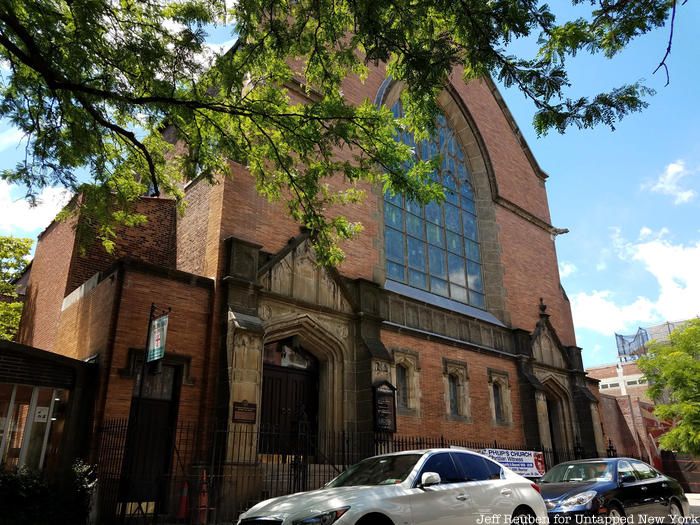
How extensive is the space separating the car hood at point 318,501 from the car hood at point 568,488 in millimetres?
3922

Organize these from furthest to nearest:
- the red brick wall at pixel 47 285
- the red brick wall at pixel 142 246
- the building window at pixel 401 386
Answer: the building window at pixel 401 386 < the red brick wall at pixel 47 285 < the red brick wall at pixel 142 246

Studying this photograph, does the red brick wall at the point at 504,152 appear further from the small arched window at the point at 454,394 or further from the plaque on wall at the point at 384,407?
the plaque on wall at the point at 384,407

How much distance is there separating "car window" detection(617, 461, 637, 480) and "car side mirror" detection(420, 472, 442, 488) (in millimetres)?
4725

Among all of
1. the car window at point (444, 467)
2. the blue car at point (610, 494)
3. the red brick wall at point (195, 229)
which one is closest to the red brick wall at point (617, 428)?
the blue car at point (610, 494)

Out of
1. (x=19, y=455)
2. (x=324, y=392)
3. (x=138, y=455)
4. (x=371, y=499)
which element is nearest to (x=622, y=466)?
(x=371, y=499)

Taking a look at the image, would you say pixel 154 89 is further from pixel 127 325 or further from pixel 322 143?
pixel 127 325

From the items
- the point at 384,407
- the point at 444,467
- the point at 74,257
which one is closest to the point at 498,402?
the point at 384,407

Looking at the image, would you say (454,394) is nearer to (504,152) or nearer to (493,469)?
(493,469)

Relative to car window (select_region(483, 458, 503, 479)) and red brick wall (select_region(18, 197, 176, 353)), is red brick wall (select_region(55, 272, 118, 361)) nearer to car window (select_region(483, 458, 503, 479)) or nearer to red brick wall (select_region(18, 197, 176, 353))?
red brick wall (select_region(18, 197, 176, 353))

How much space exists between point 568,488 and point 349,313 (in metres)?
7.82

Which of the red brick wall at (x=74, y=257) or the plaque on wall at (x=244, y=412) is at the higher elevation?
the red brick wall at (x=74, y=257)

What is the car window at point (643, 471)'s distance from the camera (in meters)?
9.90

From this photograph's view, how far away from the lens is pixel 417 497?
6219 millimetres

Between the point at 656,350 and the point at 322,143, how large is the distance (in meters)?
23.5
